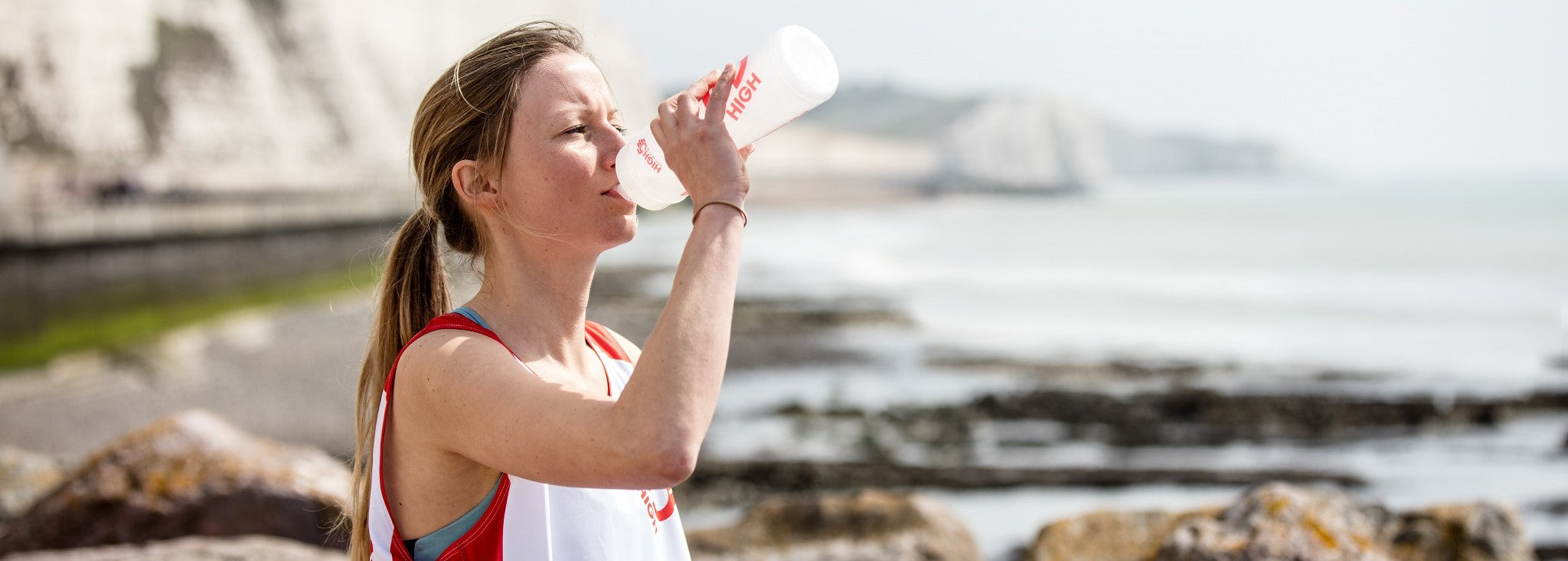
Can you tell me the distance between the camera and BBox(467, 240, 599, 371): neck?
1.77 m

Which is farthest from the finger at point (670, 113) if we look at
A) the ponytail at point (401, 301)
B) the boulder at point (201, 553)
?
the boulder at point (201, 553)

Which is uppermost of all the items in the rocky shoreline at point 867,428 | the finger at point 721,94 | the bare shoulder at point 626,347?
the finger at point 721,94

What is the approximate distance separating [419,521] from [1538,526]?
31.4ft

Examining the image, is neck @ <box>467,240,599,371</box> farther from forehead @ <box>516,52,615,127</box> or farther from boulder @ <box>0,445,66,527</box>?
boulder @ <box>0,445,66,527</box>

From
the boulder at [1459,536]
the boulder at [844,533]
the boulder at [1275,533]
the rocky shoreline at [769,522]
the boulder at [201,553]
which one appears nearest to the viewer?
the boulder at [201,553]

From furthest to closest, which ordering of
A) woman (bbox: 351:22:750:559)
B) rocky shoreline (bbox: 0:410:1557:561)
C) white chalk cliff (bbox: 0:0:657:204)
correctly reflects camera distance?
1. white chalk cliff (bbox: 0:0:657:204)
2. rocky shoreline (bbox: 0:410:1557:561)
3. woman (bbox: 351:22:750:559)

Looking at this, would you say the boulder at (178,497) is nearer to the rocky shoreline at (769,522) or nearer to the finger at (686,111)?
the rocky shoreline at (769,522)

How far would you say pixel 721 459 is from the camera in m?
10.6

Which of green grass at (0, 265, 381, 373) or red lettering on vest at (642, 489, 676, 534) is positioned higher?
red lettering on vest at (642, 489, 676, 534)

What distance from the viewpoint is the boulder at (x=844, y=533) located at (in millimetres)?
5152

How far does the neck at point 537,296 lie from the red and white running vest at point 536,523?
10cm

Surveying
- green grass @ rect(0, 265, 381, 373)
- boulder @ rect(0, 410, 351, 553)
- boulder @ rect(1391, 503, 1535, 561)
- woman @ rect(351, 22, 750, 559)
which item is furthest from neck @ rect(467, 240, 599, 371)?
green grass @ rect(0, 265, 381, 373)

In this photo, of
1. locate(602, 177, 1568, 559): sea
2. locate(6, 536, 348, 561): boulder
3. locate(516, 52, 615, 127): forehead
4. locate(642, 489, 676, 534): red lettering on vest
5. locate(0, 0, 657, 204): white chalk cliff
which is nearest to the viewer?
locate(516, 52, 615, 127): forehead

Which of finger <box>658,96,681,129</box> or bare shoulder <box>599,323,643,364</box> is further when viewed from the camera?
bare shoulder <box>599,323,643,364</box>
